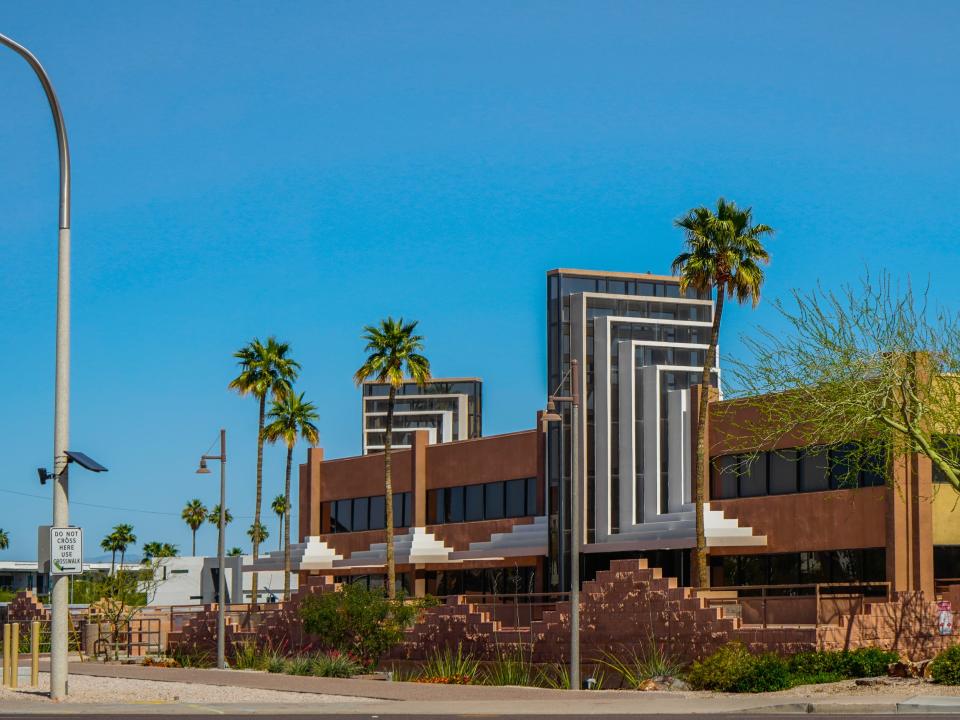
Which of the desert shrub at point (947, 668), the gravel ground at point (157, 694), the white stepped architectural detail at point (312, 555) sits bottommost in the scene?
the gravel ground at point (157, 694)

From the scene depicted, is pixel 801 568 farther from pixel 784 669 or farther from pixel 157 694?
pixel 157 694

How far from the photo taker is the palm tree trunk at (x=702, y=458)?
137ft

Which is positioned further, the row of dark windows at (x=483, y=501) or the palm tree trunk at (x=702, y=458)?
the row of dark windows at (x=483, y=501)

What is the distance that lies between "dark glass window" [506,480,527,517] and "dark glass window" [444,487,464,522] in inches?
131

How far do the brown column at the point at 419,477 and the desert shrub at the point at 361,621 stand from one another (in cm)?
1565

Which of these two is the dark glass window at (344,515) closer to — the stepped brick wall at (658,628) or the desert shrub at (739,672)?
the stepped brick wall at (658,628)

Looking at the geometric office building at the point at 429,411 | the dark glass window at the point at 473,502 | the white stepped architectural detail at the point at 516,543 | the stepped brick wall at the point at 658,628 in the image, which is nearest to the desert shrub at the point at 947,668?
the stepped brick wall at the point at 658,628

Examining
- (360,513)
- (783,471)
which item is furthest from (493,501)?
(783,471)

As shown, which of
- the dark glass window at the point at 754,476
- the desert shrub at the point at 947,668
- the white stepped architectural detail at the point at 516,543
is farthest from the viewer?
the white stepped architectural detail at the point at 516,543

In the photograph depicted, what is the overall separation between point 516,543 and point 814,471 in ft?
43.9

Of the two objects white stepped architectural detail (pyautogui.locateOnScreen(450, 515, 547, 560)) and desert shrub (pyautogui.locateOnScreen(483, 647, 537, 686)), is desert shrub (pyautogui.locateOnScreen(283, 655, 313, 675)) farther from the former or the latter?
white stepped architectural detail (pyautogui.locateOnScreen(450, 515, 547, 560))

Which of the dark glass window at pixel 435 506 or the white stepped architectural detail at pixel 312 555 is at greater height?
the dark glass window at pixel 435 506

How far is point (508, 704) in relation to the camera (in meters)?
26.8

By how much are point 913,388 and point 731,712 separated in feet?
42.6
